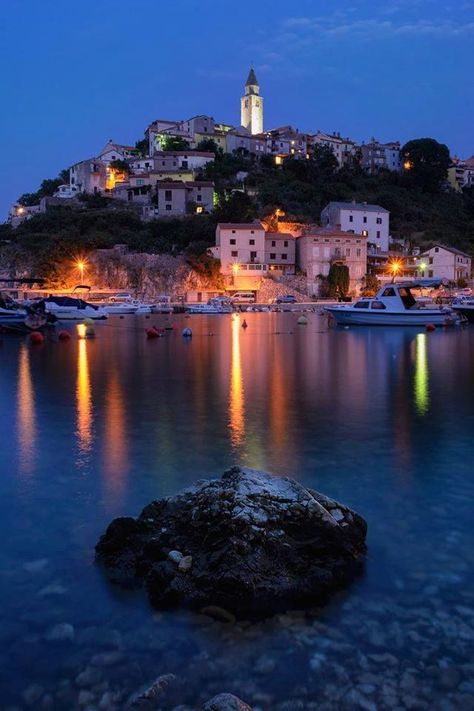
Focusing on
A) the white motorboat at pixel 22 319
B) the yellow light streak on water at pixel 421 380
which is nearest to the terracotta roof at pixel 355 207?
the white motorboat at pixel 22 319

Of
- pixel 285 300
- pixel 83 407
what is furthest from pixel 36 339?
pixel 285 300

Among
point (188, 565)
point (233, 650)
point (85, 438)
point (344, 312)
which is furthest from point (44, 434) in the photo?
point (344, 312)

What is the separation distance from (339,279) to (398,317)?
3419 centimetres

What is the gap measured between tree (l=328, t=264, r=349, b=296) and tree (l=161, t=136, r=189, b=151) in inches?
1677

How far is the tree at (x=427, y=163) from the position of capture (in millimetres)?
105812

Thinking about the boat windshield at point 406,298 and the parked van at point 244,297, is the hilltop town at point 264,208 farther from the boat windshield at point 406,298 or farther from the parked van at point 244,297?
the boat windshield at point 406,298

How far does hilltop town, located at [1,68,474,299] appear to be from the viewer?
7531cm

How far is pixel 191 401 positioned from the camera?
1427cm

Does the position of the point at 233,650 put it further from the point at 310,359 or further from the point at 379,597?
the point at 310,359

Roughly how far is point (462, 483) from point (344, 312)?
34.6 metres

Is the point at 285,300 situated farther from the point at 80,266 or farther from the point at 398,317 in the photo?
the point at 398,317

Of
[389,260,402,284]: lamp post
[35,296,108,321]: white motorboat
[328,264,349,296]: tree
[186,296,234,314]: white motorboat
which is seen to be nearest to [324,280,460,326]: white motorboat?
[35,296,108,321]: white motorboat

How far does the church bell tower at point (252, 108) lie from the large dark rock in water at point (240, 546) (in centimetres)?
14217

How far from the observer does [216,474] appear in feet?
Answer: 27.8
